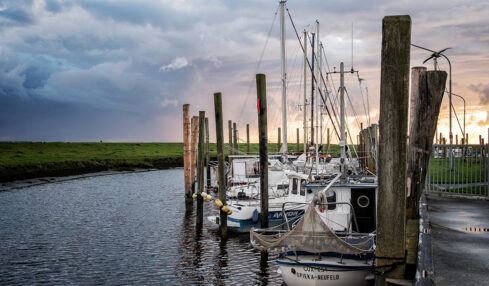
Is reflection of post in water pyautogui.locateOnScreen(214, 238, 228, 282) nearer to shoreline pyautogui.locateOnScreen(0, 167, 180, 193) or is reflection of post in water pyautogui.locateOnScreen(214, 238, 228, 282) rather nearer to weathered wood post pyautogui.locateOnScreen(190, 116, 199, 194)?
weathered wood post pyautogui.locateOnScreen(190, 116, 199, 194)

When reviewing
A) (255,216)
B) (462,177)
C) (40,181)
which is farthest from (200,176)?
(40,181)

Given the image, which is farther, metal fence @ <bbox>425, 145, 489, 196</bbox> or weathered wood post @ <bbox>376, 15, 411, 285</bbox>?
metal fence @ <bbox>425, 145, 489, 196</bbox>

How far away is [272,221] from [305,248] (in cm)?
1018

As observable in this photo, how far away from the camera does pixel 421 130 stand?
1348 centimetres

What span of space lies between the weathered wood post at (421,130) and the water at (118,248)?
5.23m

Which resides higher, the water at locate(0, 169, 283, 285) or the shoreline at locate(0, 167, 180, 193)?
the shoreline at locate(0, 167, 180, 193)

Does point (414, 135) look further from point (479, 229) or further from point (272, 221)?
point (272, 221)

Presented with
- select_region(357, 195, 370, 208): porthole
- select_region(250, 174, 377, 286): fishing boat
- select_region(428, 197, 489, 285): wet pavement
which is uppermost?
select_region(357, 195, 370, 208): porthole

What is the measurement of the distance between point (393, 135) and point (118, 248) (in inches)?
647

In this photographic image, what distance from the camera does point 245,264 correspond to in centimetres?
1778

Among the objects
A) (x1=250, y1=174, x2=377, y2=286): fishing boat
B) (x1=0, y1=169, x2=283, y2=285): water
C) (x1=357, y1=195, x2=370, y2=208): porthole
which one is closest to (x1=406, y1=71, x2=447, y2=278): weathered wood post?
(x1=250, y1=174, x2=377, y2=286): fishing boat

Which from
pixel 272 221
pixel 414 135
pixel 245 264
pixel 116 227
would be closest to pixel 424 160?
pixel 414 135

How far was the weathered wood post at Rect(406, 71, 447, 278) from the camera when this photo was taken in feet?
42.3

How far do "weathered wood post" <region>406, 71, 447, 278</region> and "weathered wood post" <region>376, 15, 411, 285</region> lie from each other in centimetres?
425
